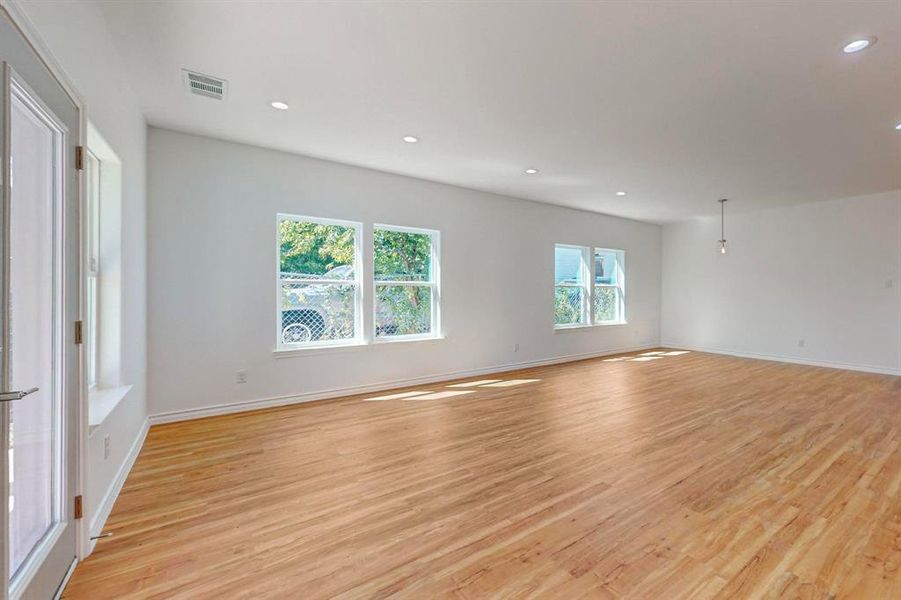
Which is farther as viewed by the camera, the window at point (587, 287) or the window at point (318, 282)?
the window at point (587, 287)

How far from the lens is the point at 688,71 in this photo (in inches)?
104

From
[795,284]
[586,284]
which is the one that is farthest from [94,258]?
[795,284]

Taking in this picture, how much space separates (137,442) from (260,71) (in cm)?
287

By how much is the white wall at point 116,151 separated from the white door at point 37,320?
192 millimetres

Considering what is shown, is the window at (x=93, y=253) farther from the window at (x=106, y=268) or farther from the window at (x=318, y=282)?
the window at (x=318, y=282)

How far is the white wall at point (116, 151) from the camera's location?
5.67 feet

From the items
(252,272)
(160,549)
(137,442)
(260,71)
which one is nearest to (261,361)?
(252,272)

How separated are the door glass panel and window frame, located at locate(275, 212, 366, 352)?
8.61ft

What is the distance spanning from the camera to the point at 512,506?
227 cm

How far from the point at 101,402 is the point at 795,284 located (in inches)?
357

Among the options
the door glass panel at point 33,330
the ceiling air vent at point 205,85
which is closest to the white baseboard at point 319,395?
the door glass panel at point 33,330

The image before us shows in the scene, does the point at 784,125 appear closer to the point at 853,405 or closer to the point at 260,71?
the point at 853,405

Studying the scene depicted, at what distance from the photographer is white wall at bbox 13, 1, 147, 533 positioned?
1.73 m

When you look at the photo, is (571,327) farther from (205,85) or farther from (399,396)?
(205,85)
